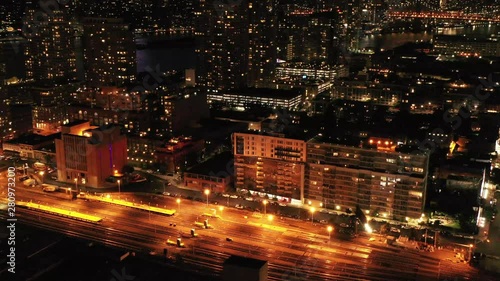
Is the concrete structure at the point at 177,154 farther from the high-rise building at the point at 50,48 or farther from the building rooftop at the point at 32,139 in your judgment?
the high-rise building at the point at 50,48

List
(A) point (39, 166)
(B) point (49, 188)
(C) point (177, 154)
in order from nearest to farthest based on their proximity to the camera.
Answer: (B) point (49, 188) < (C) point (177, 154) < (A) point (39, 166)

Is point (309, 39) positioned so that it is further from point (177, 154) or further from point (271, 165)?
point (271, 165)

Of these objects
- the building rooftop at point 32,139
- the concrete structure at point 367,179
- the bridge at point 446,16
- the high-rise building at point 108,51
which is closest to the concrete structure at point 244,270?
the concrete structure at point 367,179

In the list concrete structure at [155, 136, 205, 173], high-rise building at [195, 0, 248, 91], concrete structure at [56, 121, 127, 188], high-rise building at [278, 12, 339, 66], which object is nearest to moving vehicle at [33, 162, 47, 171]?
concrete structure at [56, 121, 127, 188]

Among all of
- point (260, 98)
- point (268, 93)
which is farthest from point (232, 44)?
point (260, 98)

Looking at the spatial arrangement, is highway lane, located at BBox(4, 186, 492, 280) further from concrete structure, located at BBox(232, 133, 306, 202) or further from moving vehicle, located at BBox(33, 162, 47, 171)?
moving vehicle, located at BBox(33, 162, 47, 171)

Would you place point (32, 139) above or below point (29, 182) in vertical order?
above
